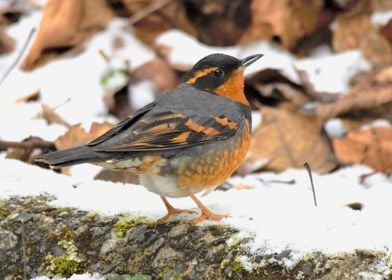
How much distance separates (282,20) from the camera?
7652 millimetres

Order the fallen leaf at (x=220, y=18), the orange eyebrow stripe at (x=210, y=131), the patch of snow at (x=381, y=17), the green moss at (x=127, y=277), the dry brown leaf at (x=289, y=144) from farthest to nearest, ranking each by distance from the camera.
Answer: the fallen leaf at (x=220, y=18), the patch of snow at (x=381, y=17), the dry brown leaf at (x=289, y=144), the orange eyebrow stripe at (x=210, y=131), the green moss at (x=127, y=277)

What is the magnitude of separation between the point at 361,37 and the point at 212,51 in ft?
4.48

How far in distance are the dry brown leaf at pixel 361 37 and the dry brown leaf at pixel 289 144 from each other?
4.86ft

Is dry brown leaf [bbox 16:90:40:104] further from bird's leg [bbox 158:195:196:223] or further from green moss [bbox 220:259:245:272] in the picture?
green moss [bbox 220:259:245:272]

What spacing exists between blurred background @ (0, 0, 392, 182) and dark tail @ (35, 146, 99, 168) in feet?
5.85

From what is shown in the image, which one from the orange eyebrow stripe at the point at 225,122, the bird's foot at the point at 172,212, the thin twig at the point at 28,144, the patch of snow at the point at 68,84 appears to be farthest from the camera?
the patch of snow at the point at 68,84

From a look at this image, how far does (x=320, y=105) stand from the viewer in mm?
6938

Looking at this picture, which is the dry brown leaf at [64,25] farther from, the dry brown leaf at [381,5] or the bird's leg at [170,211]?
the bird's leg at [170,211]

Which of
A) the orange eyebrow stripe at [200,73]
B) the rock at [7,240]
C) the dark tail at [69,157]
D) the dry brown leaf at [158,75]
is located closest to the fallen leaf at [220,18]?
the dry brown leaf at [158,75]

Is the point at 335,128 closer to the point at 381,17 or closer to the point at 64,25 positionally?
the point at 381,17

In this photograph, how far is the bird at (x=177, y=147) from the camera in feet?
14.1

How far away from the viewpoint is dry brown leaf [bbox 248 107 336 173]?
20.9ft

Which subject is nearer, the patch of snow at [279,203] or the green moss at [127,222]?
the patch of snow at [279,203]

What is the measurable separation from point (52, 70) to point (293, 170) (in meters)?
2.37
